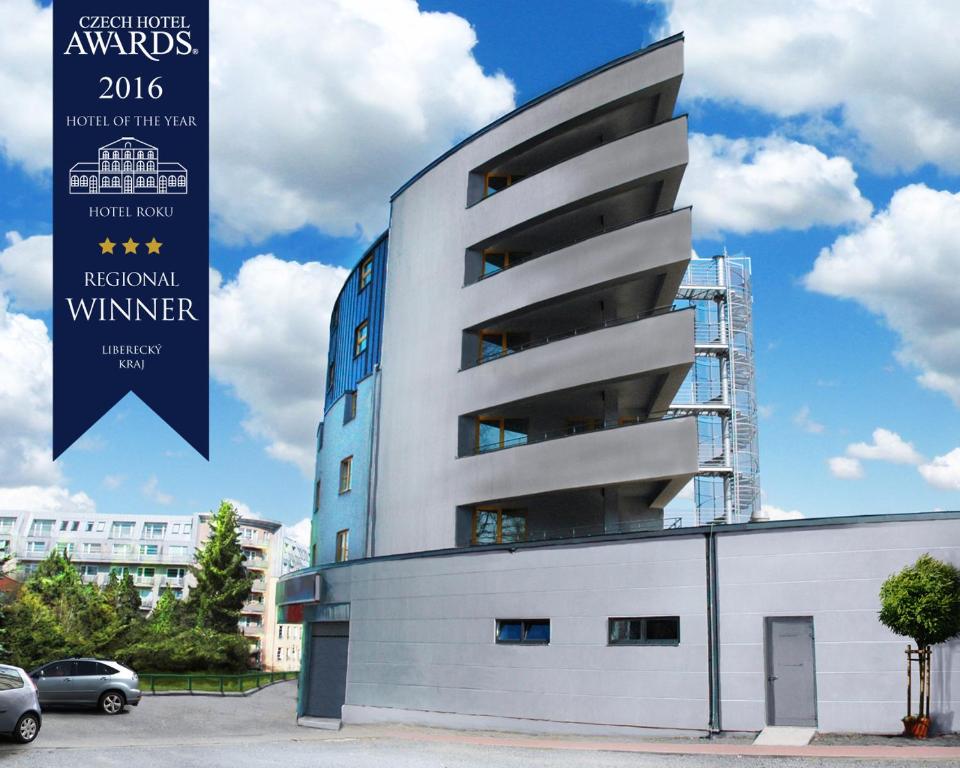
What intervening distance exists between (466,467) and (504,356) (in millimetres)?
A: 3618

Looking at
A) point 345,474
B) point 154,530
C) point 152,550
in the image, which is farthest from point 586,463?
point 154,530

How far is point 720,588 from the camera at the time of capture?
22.2m

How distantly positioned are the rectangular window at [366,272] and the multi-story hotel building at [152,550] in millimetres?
83829

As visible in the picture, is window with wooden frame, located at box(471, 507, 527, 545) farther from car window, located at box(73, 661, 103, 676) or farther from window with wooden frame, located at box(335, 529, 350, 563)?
car window, located at box(73, 661, 103, 676)

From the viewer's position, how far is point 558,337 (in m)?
30.4

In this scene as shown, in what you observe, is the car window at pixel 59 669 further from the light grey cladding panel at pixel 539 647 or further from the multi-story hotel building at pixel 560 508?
the light grey cladding panel at pixel 539 647

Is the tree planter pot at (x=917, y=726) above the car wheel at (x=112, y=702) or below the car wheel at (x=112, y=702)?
above

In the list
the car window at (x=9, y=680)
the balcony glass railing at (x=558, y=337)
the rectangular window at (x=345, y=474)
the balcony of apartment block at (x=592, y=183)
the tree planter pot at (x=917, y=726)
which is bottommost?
the tree planter pot at (x=917, y=726)

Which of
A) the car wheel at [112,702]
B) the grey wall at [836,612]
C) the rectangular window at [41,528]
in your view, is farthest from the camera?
the rectangular window at [41,528]

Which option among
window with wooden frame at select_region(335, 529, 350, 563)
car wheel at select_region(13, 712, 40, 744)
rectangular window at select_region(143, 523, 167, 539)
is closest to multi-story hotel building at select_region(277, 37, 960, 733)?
window with wooden frame at select_region(335, 529, 350, 563)

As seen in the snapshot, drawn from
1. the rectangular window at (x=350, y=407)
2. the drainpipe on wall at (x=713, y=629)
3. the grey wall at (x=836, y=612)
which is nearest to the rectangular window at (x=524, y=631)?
the drainpipe on wall at (x=713, y=629)

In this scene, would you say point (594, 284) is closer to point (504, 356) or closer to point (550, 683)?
point (504, 356)

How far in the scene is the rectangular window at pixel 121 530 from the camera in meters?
131

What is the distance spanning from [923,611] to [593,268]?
13750 millimetres
